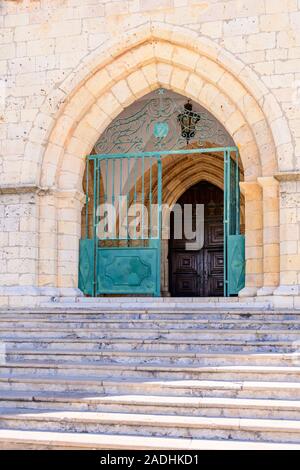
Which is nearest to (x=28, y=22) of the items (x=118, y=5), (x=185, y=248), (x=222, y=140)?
(x=118, y=5)

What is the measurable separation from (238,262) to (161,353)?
112 inches

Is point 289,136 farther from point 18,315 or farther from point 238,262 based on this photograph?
point 18,315

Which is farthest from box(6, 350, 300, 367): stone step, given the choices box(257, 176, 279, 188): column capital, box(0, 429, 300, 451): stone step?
box(257, 176, 279, 188): column capital

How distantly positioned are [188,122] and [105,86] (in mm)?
1513

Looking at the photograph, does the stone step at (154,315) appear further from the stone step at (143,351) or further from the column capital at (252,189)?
the column capital at (252,189)

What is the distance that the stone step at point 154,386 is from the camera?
478 cm

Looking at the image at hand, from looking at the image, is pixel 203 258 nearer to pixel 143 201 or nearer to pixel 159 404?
pixel 143 201

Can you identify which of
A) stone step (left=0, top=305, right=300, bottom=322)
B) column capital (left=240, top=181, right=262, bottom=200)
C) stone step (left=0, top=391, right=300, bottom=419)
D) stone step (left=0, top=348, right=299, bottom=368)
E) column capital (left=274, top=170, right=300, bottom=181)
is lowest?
stone step (left=0, top=391, right=300, bottom=419)

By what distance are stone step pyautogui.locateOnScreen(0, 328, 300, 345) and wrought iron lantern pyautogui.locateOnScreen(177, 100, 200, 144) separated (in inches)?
140

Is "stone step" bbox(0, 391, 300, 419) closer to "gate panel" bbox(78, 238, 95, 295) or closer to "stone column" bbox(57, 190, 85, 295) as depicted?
"stone column" bbox(57, 190, 85, 295)

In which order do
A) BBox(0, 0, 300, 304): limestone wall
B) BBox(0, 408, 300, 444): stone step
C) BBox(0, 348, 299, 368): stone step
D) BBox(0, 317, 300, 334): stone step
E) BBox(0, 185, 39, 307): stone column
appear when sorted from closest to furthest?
BBox(0, 408, 300, 444): stone step → BBox(0, 348, 299, 368): stone step → BBox(0, 317, 300, 334): stone step → BBox(0, 0, 300, 304): limestone wall → BBox(0, 185, 39, 307): stone column

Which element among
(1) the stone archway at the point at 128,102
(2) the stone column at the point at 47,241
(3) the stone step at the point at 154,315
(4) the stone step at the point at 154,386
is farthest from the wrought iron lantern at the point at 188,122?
(4) the stone step at the point at 154,386

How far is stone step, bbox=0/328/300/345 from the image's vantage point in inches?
226

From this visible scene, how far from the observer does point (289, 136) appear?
736 centimetres
